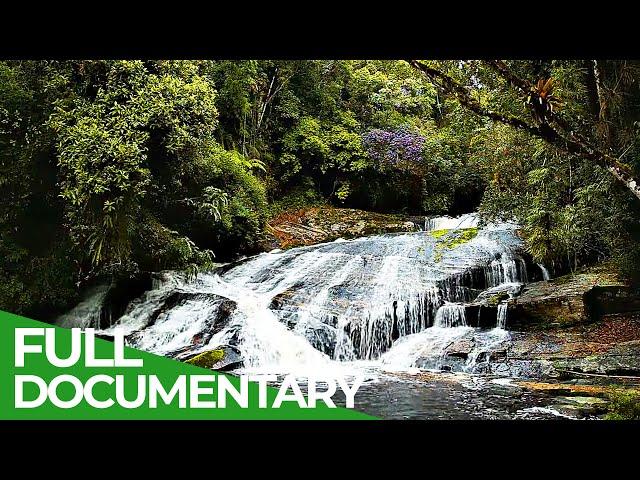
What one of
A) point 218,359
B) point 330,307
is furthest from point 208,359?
point 330,307

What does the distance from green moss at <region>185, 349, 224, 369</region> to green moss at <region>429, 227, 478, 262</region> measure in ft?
11.3

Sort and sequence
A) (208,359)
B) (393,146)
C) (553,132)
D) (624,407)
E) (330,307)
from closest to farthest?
1. (553,132)
2. (624,407)
3. (208,359)
4. (330,307)
5. (393,146)

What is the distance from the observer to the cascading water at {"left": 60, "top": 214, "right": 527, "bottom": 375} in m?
5.64

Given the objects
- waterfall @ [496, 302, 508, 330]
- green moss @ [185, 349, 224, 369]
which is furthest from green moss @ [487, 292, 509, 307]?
green moss @ [185, 349, 224, 369]

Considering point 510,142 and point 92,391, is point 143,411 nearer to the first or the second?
point 92,391

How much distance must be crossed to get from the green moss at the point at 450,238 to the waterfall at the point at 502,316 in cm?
164

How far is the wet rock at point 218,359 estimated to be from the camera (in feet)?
16.6

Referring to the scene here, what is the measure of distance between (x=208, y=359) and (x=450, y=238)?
174 inches

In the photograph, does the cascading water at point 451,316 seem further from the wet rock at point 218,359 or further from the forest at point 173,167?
the wet rock at point 218,359

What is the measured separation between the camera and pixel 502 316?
237 inches

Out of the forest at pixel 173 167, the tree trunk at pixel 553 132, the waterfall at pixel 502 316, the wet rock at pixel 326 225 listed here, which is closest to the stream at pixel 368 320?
the waterfall at pixel 502 316

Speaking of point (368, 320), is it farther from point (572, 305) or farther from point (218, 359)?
point (572, 305)
